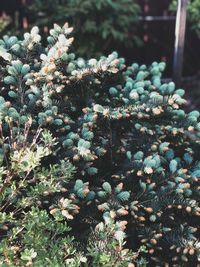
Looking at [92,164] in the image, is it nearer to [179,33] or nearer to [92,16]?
[179,33]

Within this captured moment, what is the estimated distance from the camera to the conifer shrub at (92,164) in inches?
53.1

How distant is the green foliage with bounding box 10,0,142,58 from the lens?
14.3 feet

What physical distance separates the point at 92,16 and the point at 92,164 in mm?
3265

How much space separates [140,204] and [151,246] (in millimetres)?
204

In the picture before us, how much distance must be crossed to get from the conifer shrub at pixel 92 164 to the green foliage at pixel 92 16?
240 cm

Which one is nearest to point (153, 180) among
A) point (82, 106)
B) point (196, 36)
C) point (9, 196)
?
point (82, 106)

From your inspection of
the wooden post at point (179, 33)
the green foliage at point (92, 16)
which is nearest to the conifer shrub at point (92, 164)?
the wooden post at point (179, 33)

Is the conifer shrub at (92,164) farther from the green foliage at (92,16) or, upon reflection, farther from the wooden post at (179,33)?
the green foliage at (92,16)

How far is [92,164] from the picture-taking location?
6.00ft

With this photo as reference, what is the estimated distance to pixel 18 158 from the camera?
4.17 feet

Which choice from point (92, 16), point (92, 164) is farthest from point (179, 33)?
point (92, 16)

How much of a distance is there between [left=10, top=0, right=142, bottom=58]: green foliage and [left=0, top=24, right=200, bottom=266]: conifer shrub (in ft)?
7.88

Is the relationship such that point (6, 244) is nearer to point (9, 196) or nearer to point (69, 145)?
point (9, 196)

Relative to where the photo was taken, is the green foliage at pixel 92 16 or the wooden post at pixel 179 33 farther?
the green foliage at pixel 92 16
